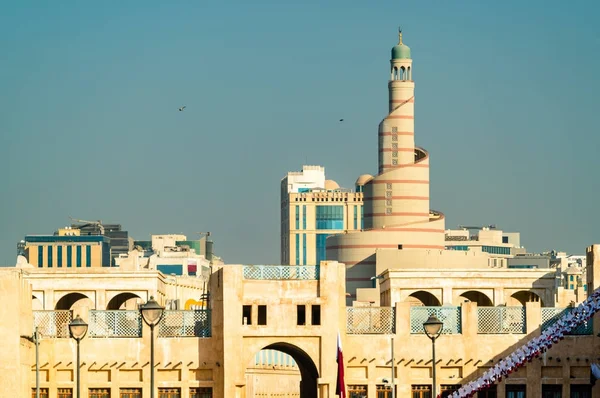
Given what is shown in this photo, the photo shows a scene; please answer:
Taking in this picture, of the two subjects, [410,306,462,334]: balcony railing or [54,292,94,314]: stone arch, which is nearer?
[410,306,462,334]: balcony railing

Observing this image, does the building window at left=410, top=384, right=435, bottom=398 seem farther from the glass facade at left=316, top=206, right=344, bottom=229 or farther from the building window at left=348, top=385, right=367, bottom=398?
the glass facade at left=316, top=206, right=344, bottom=229

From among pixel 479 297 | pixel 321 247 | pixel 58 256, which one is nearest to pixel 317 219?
pixel 321 247

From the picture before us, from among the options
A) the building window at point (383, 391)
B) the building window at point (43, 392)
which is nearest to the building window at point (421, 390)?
the building window at point (383, 391)

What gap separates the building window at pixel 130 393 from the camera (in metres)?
53.2

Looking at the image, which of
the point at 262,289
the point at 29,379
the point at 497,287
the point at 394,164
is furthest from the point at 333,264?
the point at 394,164

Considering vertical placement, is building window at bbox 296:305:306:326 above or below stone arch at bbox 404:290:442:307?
below

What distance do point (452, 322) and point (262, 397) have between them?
25.5 meters

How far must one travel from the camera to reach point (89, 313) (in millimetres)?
54000

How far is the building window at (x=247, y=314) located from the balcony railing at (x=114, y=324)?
3295 mm

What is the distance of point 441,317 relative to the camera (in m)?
54.1

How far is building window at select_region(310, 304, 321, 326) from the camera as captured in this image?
5359 centimetres

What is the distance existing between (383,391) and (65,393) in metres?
10.0

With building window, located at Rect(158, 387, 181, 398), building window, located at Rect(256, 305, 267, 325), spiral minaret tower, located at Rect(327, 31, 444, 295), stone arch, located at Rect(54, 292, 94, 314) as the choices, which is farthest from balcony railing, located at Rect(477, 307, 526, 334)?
spiral minaret tower, located at Rect(327, 31, 444, 295)

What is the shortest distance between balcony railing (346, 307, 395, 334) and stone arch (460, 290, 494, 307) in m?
21.2
